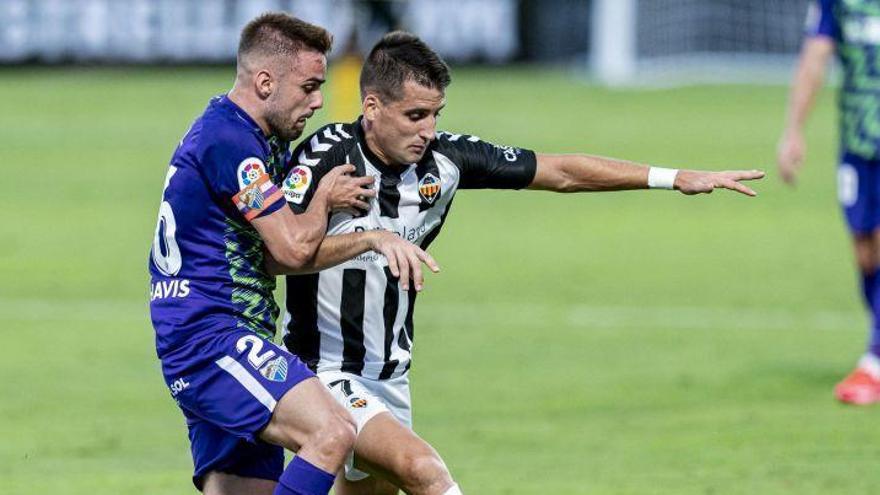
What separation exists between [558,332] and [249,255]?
7250mm

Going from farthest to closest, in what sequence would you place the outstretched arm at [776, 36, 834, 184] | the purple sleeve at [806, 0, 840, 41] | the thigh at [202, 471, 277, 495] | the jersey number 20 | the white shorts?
1. the purple sleeve at [806, 0, 840, 41]
2. the outstretched arm at [776, 36, 834, 184]
3. the thigh at [202, 471, 277, 495]
4. the white shorts
5. the jersey number 20

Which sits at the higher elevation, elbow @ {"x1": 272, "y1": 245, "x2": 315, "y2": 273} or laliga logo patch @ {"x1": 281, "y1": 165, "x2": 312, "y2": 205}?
laliga logo patch @ {"x1": 281, "y1": 165, "x2": 312, "y2": 205}

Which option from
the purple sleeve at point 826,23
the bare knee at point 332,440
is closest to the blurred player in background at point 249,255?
the bare knee at point 332,440

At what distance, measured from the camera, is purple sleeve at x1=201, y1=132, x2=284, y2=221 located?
21.1 feet

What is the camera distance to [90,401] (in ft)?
37.0

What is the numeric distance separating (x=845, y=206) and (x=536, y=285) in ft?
17.0

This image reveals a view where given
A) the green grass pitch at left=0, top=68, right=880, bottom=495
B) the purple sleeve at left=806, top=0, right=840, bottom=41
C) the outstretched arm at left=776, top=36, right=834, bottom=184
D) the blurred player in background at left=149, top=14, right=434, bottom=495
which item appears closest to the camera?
the blurred player in background at left=149, top=14, right=434, bottom=495

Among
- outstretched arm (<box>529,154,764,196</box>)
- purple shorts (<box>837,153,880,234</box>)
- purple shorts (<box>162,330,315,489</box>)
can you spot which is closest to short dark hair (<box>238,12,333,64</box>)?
purple shorts (<box>162,330,315,489</box>)

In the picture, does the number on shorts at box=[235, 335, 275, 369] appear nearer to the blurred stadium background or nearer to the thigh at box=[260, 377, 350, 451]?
the thigh at box=[260, 377, 350, 451]

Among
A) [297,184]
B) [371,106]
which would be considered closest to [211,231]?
[297,184]

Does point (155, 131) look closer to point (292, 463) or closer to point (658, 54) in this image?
point (658, 54)

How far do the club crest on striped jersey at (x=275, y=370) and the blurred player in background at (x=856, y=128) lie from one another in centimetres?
518

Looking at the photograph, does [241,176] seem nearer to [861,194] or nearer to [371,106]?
[371,106]

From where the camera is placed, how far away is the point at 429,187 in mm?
7195
